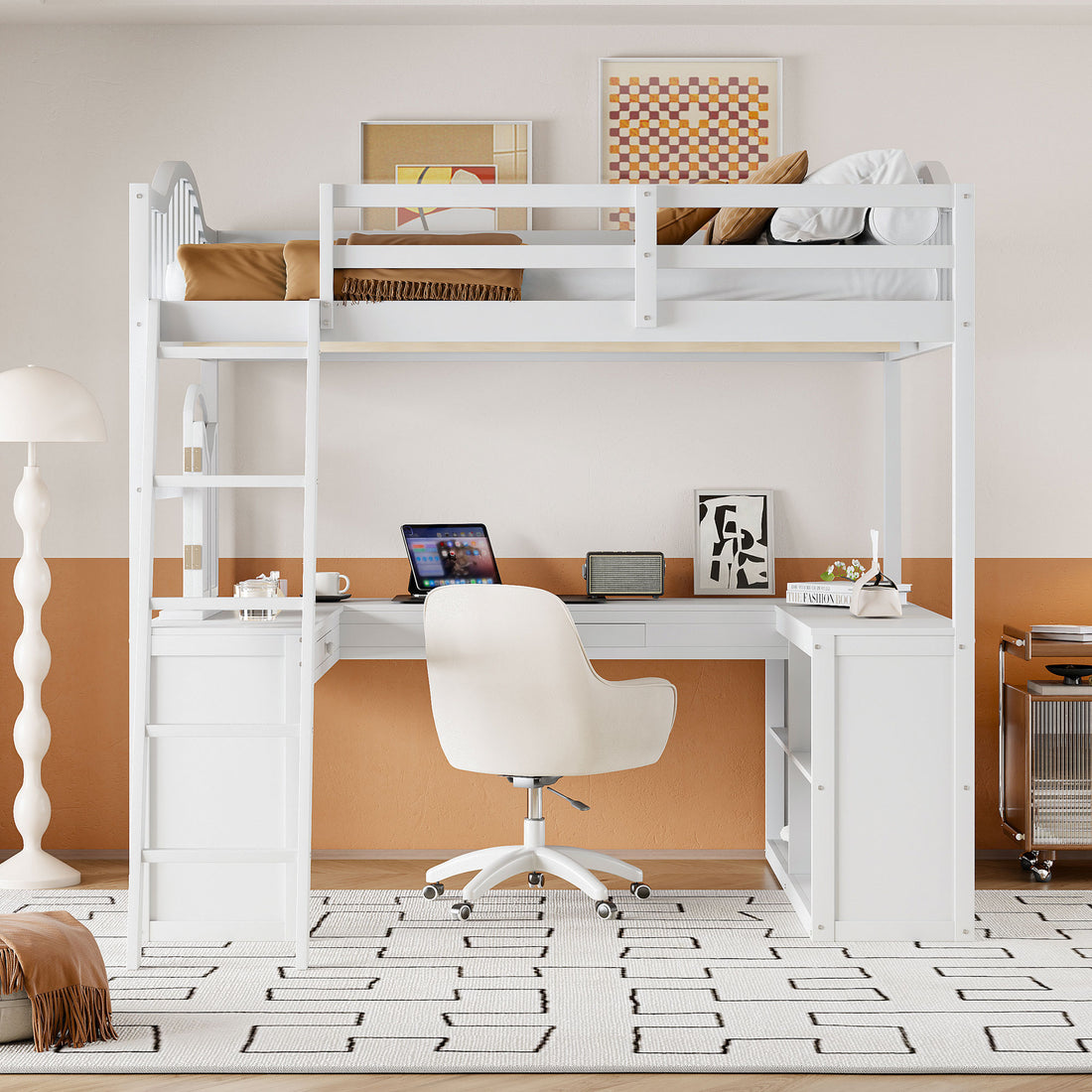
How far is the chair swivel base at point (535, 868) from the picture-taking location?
3.08 meters

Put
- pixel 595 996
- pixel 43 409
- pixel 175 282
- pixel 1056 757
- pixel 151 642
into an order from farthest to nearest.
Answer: pixel 1056 757 → pixel 43 409 → pixel 175 282 → pixel 151 642 → pixel 595 996

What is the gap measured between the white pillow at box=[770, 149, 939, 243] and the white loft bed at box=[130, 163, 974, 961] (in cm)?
6

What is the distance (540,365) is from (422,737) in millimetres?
1338

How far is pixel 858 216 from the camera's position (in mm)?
3021

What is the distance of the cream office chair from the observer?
3025mm

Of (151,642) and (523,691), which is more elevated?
(151,642)

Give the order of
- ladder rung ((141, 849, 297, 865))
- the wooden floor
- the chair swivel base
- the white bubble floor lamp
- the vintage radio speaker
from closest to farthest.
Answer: the wooden floor → ladder rung ((141, 849, 297, 865)) → the chair swivel base → the white bubble floor lamp → the vintage radio speaker

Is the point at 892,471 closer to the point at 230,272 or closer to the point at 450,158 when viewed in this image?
the point at 450,158

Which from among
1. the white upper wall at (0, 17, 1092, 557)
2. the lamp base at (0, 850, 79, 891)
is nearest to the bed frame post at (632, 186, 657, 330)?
the white upper wall at (0, 17, 1092, 557)

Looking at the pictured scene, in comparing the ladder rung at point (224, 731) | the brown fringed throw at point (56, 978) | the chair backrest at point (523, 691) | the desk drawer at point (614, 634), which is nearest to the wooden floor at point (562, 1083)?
the brown fringed throw at point (56, 978)

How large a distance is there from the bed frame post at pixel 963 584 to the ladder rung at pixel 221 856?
5.75ft

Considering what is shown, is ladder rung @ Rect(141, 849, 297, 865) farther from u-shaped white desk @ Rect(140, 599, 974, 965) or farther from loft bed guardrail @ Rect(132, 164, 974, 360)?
loft bed guardrail @ Rect(132, 164, 974, 360)

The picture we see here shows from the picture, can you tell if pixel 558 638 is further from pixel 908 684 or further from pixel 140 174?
pixel 140 174

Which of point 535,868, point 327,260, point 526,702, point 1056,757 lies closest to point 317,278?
point 327,260
